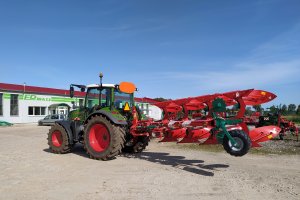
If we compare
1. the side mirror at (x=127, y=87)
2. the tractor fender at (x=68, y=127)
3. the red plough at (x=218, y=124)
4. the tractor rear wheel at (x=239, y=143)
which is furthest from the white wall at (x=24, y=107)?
the tractor rear wheel at (x=239, y=143)

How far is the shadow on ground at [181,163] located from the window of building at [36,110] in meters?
32.0

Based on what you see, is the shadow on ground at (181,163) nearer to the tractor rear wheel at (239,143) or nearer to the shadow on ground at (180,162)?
the shadow on ground at (180,162)

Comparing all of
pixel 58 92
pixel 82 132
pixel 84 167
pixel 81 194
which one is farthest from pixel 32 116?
pixel 81 194

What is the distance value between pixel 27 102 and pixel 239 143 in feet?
117

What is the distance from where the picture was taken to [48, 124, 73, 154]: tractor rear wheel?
10172 millimetres

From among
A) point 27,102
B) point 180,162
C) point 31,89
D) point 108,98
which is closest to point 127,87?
point 108,98

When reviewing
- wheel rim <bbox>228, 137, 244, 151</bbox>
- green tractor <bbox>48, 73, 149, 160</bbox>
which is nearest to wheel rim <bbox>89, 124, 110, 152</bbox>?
green tractor <bbox>48, 73, 149, 160</bbox>

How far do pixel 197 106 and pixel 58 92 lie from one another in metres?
38.1

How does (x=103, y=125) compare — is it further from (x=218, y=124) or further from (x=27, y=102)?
(x=27, y=102)

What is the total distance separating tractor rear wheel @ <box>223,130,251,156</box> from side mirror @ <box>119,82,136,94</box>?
3.92 metres

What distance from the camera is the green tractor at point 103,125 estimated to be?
8.93 metres

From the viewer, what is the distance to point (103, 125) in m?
9.25

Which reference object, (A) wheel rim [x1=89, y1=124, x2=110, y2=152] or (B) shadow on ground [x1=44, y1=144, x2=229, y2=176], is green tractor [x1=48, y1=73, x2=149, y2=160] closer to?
(A) wheel rim [x1=89, y1=124, x2=110, y2=152]

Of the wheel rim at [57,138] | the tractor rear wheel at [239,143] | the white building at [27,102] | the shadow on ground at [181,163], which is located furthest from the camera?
the white building at [27,102]
